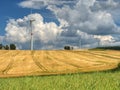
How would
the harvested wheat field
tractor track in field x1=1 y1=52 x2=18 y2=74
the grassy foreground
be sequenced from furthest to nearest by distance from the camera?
tractor track in field x1=1 y1=52 x2=18 y2=74 < the harvested wheat field < the grassy foreground

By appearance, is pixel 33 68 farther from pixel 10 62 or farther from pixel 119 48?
pixel 119 48

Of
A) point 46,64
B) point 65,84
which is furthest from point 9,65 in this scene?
point 65,84

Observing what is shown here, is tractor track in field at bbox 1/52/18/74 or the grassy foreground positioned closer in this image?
the grassy foreground

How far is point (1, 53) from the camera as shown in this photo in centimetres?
8812

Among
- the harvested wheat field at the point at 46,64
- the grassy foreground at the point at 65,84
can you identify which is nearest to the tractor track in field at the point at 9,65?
the harvested wheat field at the point at 46,64

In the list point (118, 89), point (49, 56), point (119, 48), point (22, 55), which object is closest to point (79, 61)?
point (49, 56)

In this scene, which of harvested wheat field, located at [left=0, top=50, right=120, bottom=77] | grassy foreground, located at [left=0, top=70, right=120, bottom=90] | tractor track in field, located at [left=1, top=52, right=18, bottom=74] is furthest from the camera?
tractor track in field, located at [left=1, top=52, right=18, bottom=74]

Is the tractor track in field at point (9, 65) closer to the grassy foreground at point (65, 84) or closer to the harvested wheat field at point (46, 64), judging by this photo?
the harvested wheat field at point (46, 64)

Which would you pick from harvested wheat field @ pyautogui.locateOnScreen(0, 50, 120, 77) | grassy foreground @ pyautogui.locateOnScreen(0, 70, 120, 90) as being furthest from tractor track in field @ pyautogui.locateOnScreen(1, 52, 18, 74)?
grassy foreground @ pyautogui.locateOnScreen(0, 70, 120, 90)

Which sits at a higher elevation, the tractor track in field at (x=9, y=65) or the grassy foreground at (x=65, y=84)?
the grassy foreground at (x=65, y=84)

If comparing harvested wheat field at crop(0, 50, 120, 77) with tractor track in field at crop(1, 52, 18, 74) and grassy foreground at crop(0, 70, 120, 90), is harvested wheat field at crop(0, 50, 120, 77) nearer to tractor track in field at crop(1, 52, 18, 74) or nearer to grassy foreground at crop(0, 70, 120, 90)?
tractor track in field at crop(1, 52, 18, 74)

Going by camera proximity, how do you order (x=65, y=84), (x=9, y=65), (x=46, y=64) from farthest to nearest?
1. (x=46, y=64)
2. (x=9, y=65)
3. (x=65, y=84)

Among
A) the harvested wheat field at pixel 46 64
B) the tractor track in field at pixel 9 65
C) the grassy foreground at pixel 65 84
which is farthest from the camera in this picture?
the tractor track in field at pixel 9 65

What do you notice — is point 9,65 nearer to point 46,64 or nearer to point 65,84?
point 46,64
